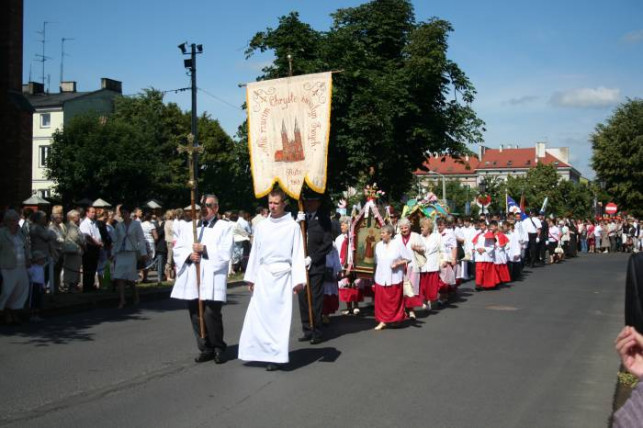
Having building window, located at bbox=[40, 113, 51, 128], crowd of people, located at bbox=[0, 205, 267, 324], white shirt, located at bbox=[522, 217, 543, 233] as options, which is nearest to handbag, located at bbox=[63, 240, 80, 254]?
crowd of people, located at bbox=[0, 205, 267, 324]

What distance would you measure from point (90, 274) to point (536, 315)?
9.91 meters

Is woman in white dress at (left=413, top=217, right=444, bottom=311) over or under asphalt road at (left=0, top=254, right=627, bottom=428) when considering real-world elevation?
over

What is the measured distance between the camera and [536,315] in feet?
45.1

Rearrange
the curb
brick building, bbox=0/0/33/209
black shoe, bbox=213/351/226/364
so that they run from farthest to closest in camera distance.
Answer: brick building, bbox=0/0/33/209
the curb
black shoe, bbox=213/351/226/364

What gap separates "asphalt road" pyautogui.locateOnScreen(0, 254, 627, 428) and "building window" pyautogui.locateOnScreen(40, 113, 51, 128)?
58.6 m

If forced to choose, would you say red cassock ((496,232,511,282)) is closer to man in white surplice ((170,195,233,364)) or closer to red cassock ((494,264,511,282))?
red cassock ((494,264,511,282))

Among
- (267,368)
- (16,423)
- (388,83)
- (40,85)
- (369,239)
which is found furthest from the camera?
(40,85)

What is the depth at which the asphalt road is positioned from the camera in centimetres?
642

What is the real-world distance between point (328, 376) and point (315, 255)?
10.6ft

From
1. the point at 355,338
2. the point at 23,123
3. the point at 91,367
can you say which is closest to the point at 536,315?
the point at 355,338

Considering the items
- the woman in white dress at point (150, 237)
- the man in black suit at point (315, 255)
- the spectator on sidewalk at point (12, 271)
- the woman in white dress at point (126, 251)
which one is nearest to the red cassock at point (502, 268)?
the woman in white dress at point (150, 237)

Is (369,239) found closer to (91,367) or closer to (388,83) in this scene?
(91,367)

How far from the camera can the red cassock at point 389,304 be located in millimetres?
11797

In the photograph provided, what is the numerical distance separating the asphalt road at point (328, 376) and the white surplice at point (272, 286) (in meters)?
0.30
